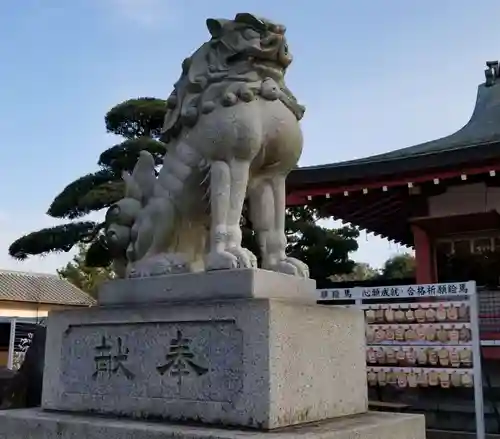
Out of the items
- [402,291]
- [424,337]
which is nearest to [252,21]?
[402,291]

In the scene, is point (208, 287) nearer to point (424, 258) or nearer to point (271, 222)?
point (271, 222)

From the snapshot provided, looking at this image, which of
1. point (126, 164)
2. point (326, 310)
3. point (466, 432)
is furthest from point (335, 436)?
point (126, 164)

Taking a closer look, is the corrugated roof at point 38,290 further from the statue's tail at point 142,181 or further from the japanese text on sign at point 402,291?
the statue's tail at point 142,181

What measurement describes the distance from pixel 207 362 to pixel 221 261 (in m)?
0.44

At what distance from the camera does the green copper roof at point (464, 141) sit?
6689 mm

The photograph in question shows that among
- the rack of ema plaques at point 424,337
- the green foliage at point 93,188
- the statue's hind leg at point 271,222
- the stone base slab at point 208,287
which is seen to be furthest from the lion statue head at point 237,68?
the green foliage at point 93,188

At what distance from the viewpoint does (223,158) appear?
2.70m

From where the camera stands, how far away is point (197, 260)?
9.77ft

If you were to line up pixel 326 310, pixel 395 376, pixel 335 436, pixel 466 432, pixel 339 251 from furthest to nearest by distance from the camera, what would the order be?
pixel 339 251
pixel 466 432
pixel 395 376
pixel 326 310
pixel 335 436

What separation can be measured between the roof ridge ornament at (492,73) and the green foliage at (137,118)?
581 centimetres

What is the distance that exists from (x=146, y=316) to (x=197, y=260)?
0.48 metres

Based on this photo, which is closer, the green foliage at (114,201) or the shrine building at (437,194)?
the shrine building at (437,194)

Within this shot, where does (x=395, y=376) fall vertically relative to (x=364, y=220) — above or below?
below

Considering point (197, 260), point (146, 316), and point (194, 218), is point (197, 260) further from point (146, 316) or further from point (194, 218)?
point (146, 316)
